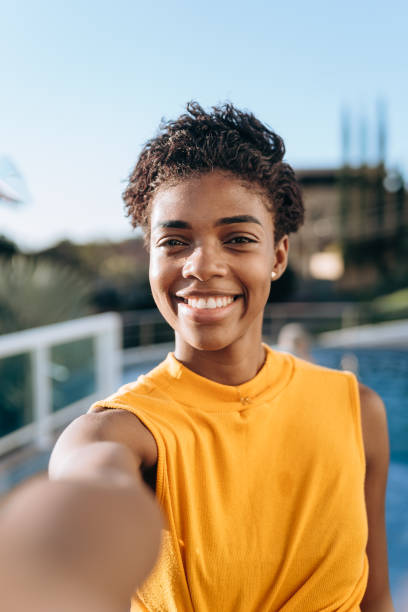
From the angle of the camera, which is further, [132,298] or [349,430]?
[132,298]

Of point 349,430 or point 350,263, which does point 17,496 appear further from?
point 350,263

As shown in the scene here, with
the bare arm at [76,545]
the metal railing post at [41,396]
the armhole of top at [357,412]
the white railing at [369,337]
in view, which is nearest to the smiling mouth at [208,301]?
the armhole of top at [357,412]

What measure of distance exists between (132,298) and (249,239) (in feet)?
54.0

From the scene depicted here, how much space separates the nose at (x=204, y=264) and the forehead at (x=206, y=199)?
0.06m

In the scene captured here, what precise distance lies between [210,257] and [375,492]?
2.40 feet

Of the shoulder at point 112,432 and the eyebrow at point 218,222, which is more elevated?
the eyebrow at point 218,222

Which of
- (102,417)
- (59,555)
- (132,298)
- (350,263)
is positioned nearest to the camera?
(59,555)

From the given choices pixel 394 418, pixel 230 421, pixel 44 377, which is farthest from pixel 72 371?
pixel 230 421

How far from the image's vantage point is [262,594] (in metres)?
0.99

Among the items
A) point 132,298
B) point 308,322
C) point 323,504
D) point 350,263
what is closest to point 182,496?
point 323,504

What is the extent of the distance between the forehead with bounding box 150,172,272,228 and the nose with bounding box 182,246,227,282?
6 centimetres

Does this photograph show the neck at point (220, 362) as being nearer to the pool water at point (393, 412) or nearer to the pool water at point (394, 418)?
the pool water at point (393, 412)

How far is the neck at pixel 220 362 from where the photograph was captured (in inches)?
44.3

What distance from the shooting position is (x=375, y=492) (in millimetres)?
1235
